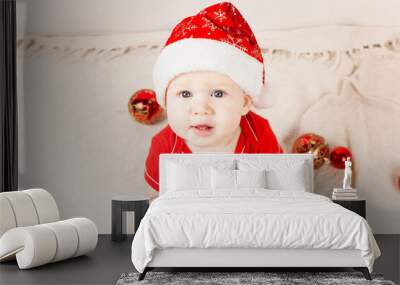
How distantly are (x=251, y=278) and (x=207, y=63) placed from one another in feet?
8.98

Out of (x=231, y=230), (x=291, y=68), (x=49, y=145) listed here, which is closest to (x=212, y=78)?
(x=291, y=68)

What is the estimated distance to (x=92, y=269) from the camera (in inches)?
204

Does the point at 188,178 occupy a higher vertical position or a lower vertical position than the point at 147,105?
lower

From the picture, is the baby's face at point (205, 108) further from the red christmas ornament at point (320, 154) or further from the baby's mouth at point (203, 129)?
the red christmas ornament at point (320, 154)

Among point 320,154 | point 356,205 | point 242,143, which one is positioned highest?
point 242,143

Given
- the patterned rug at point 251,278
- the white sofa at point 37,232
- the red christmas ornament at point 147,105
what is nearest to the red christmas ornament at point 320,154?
the red christmas ornament at point 147,105

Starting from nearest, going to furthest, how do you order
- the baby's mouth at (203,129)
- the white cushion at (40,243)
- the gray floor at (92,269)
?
the gray floor at (92,269) → the white cushion at (40,243) → the baby's mouth at (203,129)

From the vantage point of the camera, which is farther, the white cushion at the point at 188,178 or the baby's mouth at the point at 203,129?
the baby's mouth at the point at 203,129

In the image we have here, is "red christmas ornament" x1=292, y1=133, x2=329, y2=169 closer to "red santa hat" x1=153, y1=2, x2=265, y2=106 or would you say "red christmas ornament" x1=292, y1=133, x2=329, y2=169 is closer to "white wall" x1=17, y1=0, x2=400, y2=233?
"red santa hat" x1=153, y1=2, x2=265, y2=106

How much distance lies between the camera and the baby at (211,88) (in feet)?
22.2

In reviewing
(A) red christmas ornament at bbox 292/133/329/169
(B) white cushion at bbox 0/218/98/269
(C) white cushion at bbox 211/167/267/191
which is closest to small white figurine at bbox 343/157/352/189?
(A) red christmas ornament at bbox 292/133/329/169

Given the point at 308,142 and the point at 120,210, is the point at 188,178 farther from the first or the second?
the point at 308,142

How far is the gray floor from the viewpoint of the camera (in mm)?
4801

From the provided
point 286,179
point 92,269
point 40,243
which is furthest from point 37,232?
point 286,179
